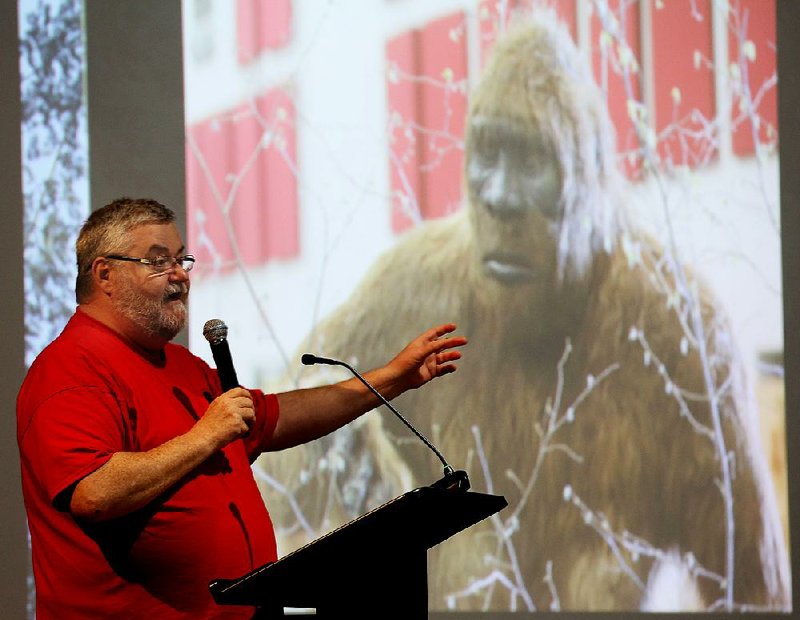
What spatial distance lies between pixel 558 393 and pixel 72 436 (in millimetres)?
1626

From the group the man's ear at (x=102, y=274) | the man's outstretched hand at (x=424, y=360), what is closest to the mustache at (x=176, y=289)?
the man's ear at (x=102, y=274)

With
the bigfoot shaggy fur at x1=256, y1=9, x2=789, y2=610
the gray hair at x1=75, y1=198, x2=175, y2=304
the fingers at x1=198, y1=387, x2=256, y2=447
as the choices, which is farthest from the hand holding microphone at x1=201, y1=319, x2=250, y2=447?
the bigfoot shaggy fur at x1=256, y1=9, x2=789, y2=610

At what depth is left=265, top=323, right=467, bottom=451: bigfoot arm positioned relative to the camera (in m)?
2.55

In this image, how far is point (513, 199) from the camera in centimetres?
336

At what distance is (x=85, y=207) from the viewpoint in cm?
344

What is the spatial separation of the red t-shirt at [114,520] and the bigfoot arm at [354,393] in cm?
35

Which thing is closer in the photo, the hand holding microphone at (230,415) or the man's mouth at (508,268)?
the hand holding microphone at (230,415)

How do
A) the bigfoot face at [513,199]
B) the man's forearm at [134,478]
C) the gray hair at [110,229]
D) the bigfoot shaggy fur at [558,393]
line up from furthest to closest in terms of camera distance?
the bigfoot face at [513,199] → the bigfoot shaggy fur at [558,393] → the gray hair at [110,229] → the man's forearm at [134,478]

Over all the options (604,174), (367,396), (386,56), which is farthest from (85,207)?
(604,174)

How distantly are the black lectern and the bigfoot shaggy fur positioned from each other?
1.29 m

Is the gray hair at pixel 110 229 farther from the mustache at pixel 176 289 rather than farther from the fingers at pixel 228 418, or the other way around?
the fingers at pixel 228 418

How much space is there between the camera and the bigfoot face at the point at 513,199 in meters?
3.35

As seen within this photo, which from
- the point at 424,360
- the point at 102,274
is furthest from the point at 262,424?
the point at 102,274

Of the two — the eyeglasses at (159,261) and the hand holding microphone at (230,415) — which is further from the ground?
the eyeglasses at (159,261)
